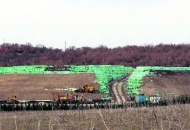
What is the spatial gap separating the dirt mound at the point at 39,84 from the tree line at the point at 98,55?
12.8m

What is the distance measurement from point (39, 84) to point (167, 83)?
35.3 feet

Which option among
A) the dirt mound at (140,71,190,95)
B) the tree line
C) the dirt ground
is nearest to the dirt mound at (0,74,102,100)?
the dirt ground

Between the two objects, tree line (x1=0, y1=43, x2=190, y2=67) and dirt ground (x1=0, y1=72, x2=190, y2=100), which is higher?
tree line (x1=0, y1=43, x2=190, y2=67)

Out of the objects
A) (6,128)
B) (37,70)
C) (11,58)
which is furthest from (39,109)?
(11,58)

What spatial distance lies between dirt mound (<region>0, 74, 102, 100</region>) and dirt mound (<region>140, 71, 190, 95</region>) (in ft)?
13.6

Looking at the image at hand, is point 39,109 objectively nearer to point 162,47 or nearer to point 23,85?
point 23,85

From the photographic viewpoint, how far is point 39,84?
127 ft

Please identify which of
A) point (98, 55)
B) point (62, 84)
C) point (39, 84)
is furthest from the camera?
point (98, 55)

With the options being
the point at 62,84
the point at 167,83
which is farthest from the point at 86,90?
the point at 167,83

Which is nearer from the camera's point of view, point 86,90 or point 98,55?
point 86,90

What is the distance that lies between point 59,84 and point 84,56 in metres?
23.5

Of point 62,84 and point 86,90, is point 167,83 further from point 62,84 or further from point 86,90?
point 86,90

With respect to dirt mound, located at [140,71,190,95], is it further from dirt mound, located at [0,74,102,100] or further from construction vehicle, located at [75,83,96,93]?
dirt mound, located at [0,74,102,100]

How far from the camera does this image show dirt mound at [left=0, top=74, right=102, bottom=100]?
3444 centimetres
